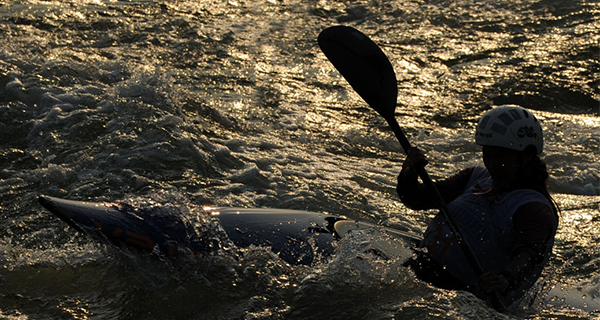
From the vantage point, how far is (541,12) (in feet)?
38.5

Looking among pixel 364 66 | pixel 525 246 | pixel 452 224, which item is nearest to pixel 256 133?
pixel 364 66

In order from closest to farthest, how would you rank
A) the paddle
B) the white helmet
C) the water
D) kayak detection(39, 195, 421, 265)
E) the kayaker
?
the kayaker < the white helmet < kayak detection(39, 195, 421, 265) < the water < the paddle

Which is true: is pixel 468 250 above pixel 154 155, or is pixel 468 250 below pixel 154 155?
above

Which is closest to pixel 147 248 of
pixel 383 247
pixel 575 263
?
pixel 383 247

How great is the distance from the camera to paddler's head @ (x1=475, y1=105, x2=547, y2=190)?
133 inches

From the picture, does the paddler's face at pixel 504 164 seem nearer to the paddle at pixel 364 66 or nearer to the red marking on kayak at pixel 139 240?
the paddle at pixel 364 66

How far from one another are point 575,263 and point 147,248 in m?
3.09

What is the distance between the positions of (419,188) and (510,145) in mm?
558

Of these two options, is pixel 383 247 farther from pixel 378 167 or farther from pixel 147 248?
pixel 378 167

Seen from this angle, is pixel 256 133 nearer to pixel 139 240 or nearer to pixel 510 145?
pixel 139 240

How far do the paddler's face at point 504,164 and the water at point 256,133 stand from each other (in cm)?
57

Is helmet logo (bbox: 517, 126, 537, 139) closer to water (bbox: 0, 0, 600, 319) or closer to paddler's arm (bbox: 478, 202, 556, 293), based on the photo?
paddler's arm (bbox: 478, 202, 556, 293)

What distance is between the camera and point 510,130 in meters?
3.39

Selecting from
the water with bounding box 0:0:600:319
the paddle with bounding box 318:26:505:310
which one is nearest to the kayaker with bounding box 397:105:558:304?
the water with bounding box 0:0:600:319
